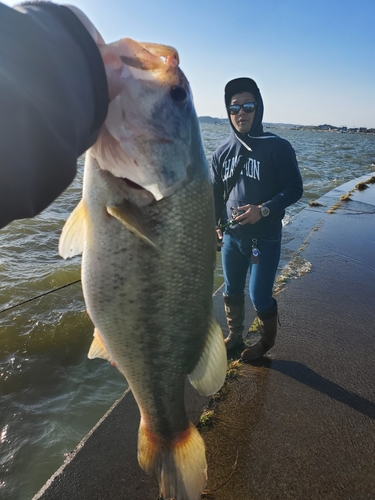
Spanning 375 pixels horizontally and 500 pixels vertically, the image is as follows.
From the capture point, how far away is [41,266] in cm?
719

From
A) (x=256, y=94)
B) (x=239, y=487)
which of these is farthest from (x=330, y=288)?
(x=239, y=487)

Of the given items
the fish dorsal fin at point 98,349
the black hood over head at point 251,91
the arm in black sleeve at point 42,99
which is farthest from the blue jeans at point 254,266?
the arm in black sleeve at point 42,99

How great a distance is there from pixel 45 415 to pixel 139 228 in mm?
3190

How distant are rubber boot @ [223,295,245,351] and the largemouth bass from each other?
223cm

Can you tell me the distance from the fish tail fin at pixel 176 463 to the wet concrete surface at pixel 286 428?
2.14 ft

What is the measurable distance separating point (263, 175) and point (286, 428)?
7.52 feet

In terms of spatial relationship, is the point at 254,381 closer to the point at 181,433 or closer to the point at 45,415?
the point at 181,433

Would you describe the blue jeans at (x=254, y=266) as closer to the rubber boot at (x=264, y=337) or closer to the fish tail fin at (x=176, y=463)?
the rubber boot at (x=264, y=337)

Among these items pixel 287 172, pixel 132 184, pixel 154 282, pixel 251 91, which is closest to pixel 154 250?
pixel 154 282

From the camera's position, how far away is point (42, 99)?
89 cm

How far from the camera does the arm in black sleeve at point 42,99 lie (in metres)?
0.85

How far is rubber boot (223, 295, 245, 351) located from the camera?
4090 mm

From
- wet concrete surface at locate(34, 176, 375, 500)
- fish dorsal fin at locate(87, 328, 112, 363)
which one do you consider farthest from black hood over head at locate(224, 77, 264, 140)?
fish dorsal fin at locate(87, 328, 112, 363)

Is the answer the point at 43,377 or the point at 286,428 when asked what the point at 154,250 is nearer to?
the point at 286,428
